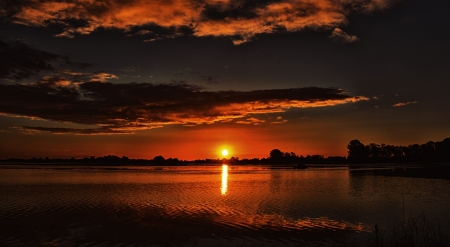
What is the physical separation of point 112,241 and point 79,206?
1410 centimetres

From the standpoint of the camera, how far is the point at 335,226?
71.7 ft

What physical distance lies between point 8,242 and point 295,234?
15.0 m

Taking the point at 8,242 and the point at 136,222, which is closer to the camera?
the point at 8,242

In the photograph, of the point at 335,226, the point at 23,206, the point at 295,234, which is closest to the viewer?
the point at 295,234

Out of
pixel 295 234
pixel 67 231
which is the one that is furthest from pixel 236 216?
pixel 67 231

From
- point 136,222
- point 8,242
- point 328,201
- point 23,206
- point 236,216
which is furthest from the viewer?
point 328,201

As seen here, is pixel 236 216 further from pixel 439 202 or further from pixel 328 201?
pixel 439 202

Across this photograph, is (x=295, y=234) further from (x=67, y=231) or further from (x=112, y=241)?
(x=67, y=231)

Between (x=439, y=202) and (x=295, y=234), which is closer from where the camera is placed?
(x=295, y=234)

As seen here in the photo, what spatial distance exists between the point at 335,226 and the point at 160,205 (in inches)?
628

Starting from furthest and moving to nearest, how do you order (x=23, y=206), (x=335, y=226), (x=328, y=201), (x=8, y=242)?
(x=328, y=201) < (x=23, y=206) < (x=335, y=226) < (x=8, y=242)

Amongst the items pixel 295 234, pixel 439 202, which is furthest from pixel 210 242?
pixel 439 202

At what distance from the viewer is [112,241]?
18.5 meters

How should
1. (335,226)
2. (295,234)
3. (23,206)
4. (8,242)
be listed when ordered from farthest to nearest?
(23,206), (335,226), (295,234), (8,242)
